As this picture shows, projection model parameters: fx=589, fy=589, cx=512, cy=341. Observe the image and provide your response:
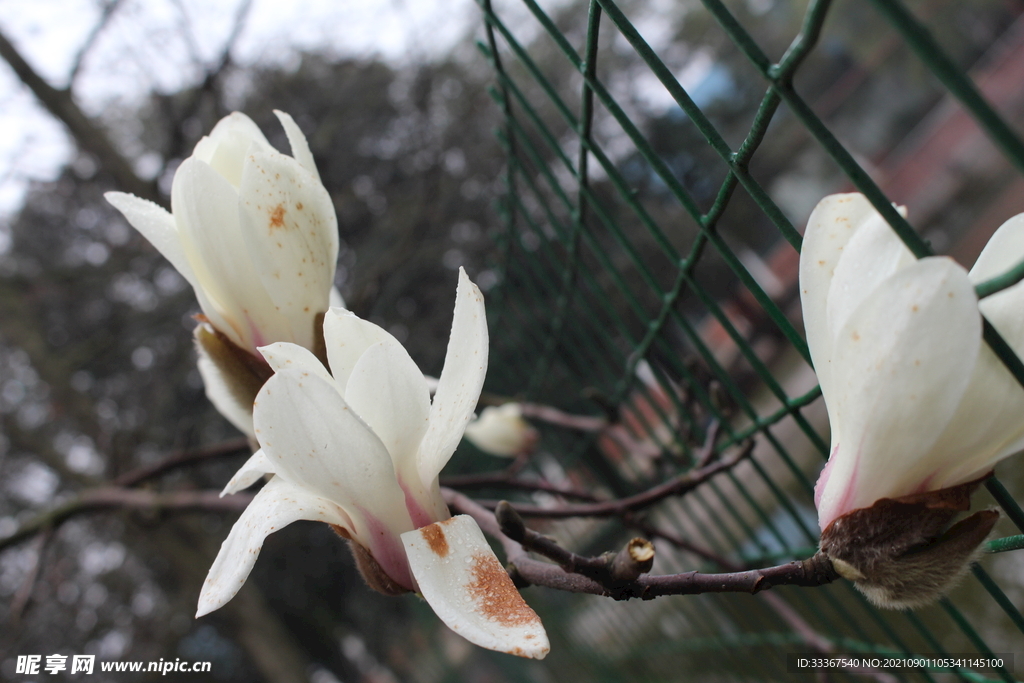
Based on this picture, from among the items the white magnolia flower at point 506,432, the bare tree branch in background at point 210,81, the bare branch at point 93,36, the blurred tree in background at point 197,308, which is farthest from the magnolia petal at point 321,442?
the bare branch at point 93,36

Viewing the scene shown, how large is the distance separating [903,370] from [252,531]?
8.5 inches

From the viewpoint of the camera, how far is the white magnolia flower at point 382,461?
194 millimetres

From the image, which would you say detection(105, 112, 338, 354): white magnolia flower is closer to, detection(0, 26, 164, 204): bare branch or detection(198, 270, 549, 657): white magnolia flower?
detection(198, 270, 549, 657): white magnolia flower

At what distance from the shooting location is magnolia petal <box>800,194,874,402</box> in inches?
7.7

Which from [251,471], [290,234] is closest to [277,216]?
[290,234]

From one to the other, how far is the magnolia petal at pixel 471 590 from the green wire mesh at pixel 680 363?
0.16 m

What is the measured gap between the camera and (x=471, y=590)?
0.20m

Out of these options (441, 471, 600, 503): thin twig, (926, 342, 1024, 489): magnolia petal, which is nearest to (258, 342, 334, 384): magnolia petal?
(926, 342, 1024, 489): magnolia petal

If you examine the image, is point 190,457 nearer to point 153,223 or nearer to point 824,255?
point 153,223

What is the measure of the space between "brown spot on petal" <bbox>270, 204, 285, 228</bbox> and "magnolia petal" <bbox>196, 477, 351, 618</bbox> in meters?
0.12

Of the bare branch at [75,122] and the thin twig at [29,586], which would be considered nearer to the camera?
the thin twig at [29,586]

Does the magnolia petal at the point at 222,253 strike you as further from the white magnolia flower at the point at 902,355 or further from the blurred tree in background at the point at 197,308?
the blurred tree in background at the point at 197,308

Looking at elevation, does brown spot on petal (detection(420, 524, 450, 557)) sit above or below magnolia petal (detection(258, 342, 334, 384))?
below

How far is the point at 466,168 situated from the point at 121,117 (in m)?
1.57
